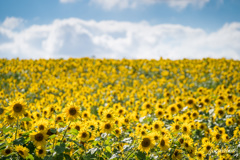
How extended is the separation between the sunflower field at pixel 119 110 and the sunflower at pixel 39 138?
11mm

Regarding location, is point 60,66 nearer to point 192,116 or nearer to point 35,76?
point 35,76

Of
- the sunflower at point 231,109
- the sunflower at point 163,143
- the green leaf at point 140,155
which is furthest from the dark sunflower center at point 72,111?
the sunflower at point 231,109

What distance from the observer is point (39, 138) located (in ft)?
7.54

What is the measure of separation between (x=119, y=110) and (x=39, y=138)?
2290mm

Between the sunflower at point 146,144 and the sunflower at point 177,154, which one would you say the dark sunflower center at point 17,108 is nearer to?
the sunflower at point 146,144

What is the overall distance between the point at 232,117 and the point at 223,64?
992 centimetres

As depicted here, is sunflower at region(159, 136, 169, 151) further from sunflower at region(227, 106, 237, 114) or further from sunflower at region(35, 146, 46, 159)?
sunflower at region(227, 106, 237, 114)

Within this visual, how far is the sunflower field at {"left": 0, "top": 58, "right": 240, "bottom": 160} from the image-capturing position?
2.50m

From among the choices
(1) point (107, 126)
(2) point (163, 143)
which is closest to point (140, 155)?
(2) point (163, 143)

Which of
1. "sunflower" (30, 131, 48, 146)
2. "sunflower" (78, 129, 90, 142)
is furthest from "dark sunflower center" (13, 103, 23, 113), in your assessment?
"sunflower" (78, 129, 90, 142)

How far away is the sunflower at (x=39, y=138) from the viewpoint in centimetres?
228

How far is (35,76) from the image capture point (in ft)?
37.8

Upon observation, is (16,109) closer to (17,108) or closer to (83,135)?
(17,108)

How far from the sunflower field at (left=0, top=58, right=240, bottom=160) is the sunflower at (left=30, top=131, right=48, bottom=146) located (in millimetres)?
11
